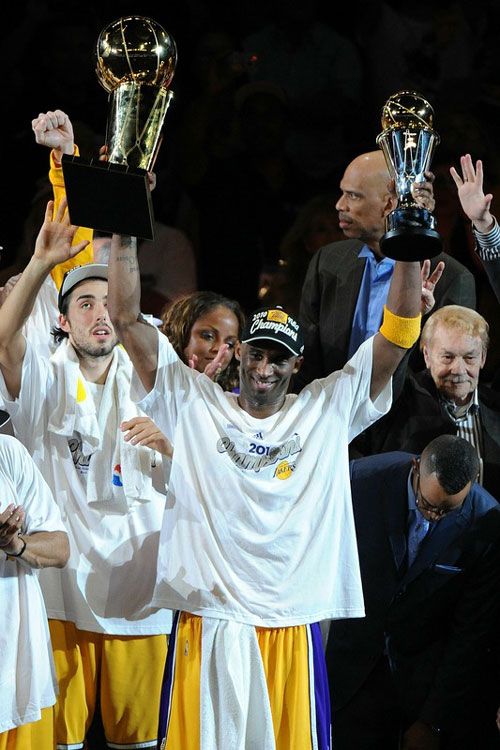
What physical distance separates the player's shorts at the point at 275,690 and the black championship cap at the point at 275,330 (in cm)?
86

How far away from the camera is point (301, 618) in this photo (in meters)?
A: 3.25

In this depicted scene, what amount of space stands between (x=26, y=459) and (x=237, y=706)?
94cm

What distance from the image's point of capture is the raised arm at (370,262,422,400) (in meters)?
3.34

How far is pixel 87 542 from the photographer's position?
365 cm

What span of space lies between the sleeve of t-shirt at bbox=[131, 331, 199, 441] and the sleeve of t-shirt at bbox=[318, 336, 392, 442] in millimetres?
450

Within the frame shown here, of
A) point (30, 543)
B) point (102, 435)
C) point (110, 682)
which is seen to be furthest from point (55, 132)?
point (110, 682)

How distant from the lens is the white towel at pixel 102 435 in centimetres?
367

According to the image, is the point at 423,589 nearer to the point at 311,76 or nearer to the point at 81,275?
the point at 81,275

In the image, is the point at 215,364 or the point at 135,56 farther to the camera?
the point at 215,364

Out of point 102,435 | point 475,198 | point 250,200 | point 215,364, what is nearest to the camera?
point 102,435

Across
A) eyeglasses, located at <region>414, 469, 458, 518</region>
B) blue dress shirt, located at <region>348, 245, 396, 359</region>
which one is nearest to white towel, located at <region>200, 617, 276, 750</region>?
eyeglasses, located at <region>414, 469, 458, 518</region>

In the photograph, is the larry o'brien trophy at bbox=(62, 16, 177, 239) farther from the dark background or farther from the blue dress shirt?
the dark background

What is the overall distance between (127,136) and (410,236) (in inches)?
34.5

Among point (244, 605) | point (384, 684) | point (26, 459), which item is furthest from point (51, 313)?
point (384, 684)
